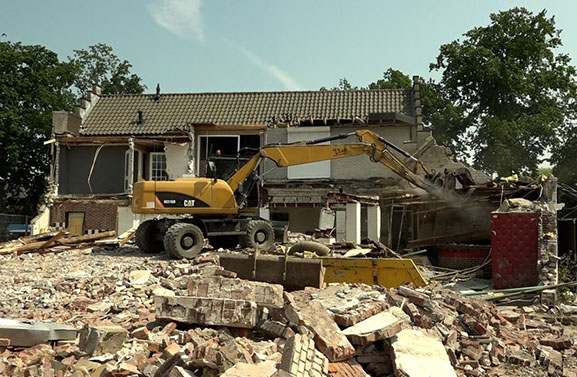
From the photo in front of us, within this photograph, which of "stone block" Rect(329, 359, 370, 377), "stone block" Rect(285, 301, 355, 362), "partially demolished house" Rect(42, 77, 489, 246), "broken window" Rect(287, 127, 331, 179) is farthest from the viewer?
"broken window" Rect(287, 127, 331, 179)

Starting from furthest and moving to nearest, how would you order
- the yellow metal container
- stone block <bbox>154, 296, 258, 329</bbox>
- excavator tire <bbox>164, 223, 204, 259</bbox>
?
excavator tire <bbox>164, 223, 204, 259</bbox> → the yellow metal container → stone block <bbox>154, 296, 258, 329</bbox>

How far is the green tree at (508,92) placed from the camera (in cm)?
3447

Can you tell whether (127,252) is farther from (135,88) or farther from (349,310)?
(135,88)

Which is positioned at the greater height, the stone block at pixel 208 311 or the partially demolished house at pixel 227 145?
the partially demolished house at pixel 227 145

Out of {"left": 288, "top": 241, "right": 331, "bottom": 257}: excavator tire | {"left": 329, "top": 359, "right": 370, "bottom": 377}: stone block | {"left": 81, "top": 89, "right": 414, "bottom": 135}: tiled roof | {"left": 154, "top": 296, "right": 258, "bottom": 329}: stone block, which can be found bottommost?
{"left": 329, "top": 359, "right": 370, "bottom": 377}: stone block

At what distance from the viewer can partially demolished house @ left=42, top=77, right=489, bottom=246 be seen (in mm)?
23906

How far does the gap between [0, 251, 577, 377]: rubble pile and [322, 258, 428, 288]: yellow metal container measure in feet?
4.11

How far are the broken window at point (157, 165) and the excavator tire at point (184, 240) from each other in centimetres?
1219

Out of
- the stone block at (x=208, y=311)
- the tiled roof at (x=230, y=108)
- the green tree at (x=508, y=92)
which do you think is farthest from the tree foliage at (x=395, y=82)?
the stone block at (x=208, y=311)

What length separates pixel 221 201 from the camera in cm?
1481

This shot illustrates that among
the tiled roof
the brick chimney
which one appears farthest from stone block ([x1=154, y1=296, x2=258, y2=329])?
the brick chimney

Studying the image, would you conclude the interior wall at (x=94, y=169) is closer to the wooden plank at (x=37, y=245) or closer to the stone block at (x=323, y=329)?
the wooden plank at (x=37, y=245)

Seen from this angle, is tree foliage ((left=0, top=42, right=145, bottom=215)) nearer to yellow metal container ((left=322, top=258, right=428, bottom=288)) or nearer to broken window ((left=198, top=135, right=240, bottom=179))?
broken window ((left=198, top=135, right=240, bottom=179))

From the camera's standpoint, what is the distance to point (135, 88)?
147ft
